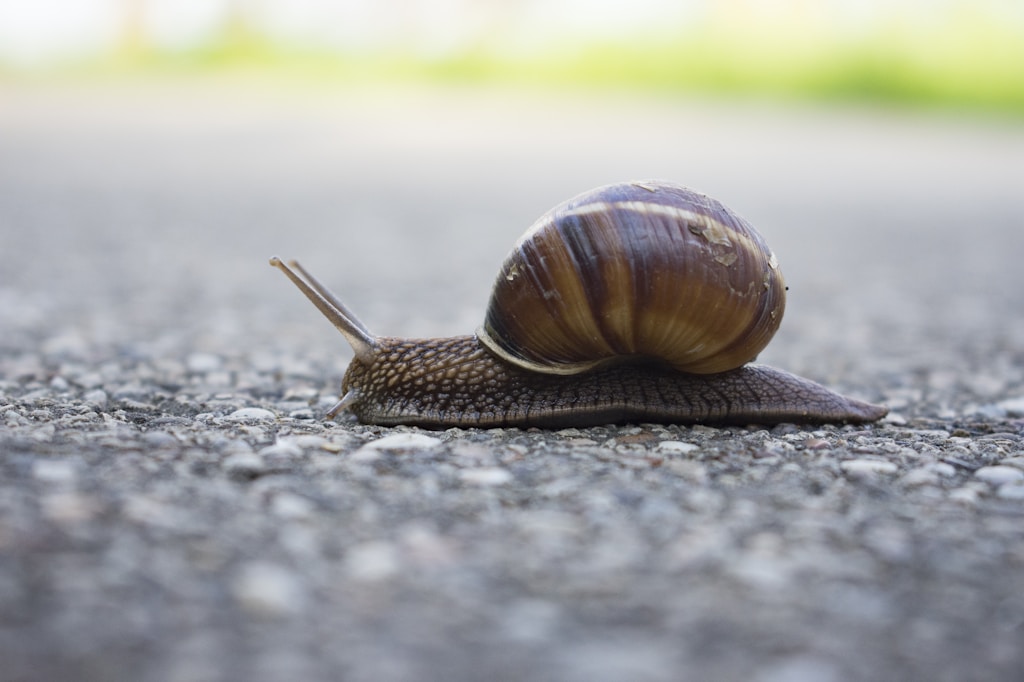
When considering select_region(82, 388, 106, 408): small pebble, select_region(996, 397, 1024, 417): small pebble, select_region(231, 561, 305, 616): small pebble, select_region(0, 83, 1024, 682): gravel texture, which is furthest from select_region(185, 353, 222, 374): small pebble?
select_region(996, 397, 1024, 417): small pebble

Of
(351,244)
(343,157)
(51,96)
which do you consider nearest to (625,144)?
(343,157)

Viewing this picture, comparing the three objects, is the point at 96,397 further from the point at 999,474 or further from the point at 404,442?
the point at 999,474

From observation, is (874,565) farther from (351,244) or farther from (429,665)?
(351,244)

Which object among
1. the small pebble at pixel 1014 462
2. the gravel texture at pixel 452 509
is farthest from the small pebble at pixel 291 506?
the small pebble at pixel 1014 462

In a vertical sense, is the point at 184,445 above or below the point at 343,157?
below

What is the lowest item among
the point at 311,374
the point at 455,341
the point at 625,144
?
the point at 311,374

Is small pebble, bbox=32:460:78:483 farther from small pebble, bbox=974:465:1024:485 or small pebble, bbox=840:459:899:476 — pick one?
small pebble, bbox=974:465:1024:485

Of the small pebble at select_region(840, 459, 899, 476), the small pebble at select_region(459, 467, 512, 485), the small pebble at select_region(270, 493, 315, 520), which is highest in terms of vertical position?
the small pebble at select_region(840, 459, 899, 476)

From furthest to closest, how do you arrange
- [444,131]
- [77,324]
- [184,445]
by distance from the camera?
[444,131] < [77,324] < [184,445]
